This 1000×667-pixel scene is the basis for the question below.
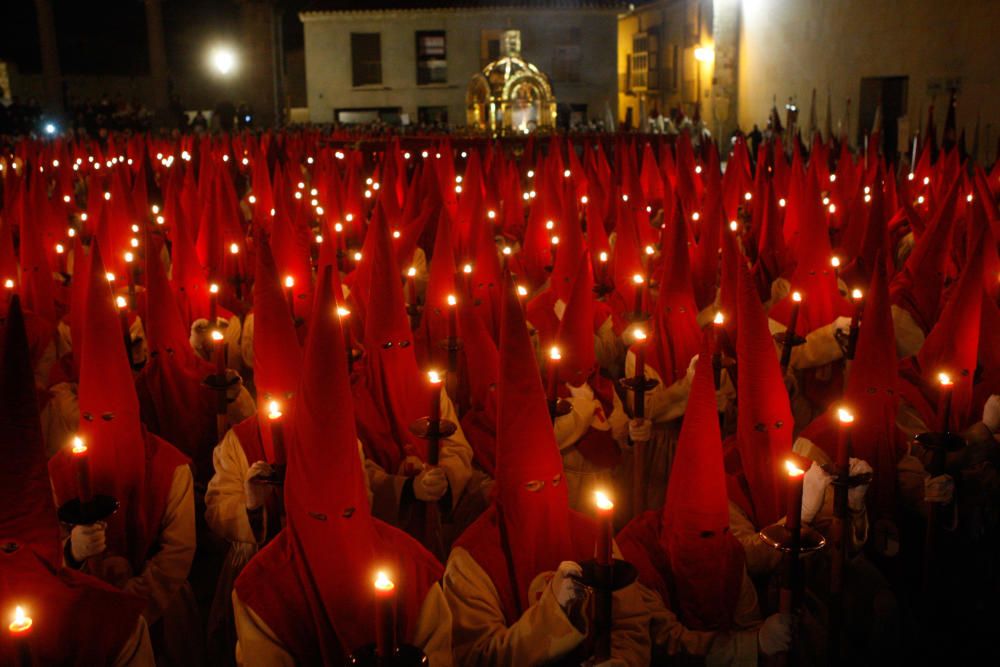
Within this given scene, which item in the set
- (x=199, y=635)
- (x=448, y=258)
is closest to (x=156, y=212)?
(x=448, y=258)

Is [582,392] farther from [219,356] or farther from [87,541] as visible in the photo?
[87,541]

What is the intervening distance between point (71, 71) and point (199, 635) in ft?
131

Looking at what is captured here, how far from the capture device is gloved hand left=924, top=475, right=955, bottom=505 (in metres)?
3.69

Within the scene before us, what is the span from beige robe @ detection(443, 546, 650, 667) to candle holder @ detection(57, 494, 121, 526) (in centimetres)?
113

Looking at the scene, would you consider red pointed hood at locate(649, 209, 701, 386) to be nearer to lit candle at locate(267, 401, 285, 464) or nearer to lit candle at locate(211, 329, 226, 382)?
lit candle at locate(211, 329, 226, 382)

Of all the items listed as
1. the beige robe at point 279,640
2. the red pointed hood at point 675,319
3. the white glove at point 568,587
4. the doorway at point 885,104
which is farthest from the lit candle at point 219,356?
the doorway at point 885,104

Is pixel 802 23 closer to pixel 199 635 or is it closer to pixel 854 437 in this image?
pixel 854 437

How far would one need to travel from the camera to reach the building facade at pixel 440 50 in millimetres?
33469

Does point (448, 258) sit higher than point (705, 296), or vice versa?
point (448, 258)

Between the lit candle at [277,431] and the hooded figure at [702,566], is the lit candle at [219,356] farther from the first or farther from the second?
the hooded figure at [702,566]

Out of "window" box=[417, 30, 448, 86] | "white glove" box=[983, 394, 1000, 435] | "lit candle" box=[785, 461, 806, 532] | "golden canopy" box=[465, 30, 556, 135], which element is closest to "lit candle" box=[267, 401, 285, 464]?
"lit candle" box=[785, 461, 806, 532]

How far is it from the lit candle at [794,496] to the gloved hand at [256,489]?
185 centimetres

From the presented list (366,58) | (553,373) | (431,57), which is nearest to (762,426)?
(553,373)

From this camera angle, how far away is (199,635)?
4258 mm
